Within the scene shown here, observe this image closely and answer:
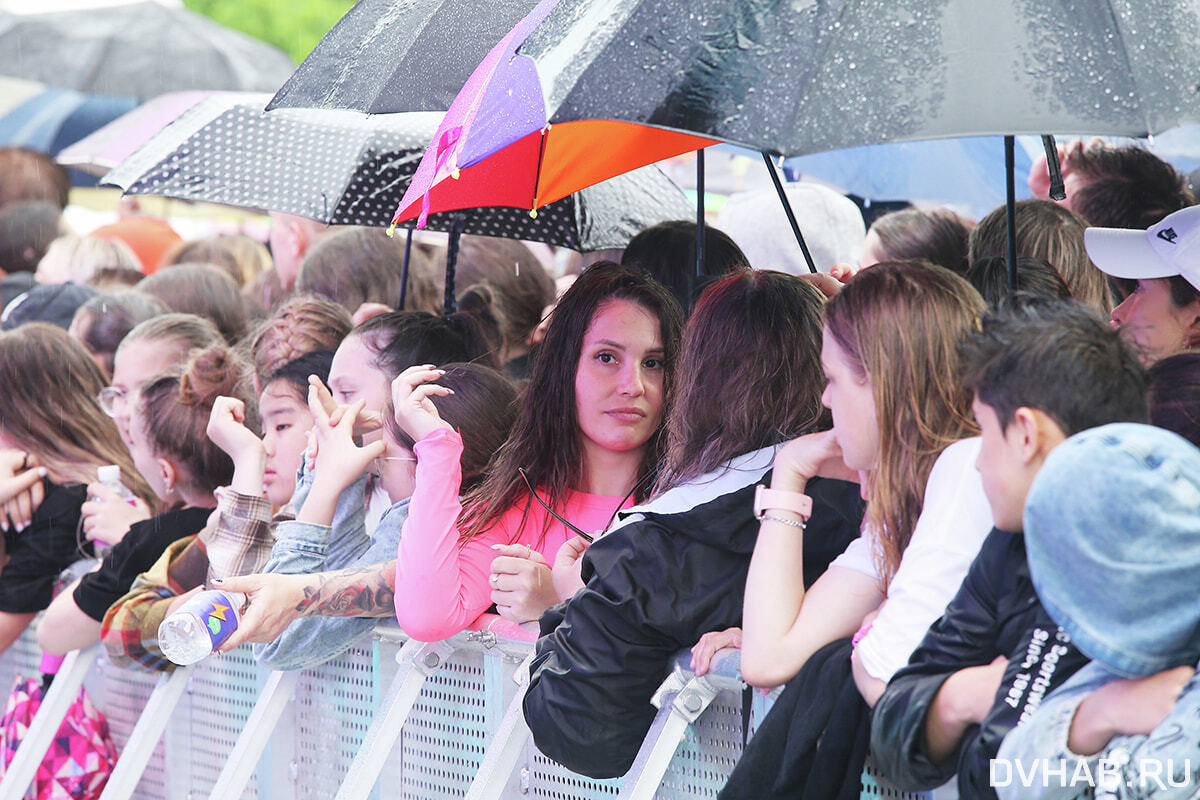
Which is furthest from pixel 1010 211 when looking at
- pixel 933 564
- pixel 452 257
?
pixel 452 257

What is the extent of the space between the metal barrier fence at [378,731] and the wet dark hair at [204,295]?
257cm

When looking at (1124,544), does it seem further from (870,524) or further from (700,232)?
(700,232)

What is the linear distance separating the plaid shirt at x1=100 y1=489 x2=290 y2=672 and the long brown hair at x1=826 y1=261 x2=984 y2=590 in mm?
2131

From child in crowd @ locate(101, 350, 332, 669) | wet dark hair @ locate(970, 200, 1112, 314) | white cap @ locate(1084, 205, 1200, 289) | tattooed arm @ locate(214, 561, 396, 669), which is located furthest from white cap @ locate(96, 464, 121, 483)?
white cap @ locate(1084, 205, 1200, 289)

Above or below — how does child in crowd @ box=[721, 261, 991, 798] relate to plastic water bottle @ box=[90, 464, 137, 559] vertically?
above

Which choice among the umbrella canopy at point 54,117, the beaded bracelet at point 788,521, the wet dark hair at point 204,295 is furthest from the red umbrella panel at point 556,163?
the umbrella canopy at point 54,117

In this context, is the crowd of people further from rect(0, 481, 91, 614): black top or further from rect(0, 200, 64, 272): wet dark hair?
rect(0, 200, 64, 272): wet dark hair

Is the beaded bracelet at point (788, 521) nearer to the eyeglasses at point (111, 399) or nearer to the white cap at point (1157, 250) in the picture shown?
the white cap at point (1157, 250)

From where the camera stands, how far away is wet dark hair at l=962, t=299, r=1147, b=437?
2283 mm

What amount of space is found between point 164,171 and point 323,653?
78.7 inches

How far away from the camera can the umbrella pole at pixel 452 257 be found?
538 centimetres

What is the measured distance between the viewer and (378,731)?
3660mm

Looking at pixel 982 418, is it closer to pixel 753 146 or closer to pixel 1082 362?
pixel 1082 362

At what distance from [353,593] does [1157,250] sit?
218cm
